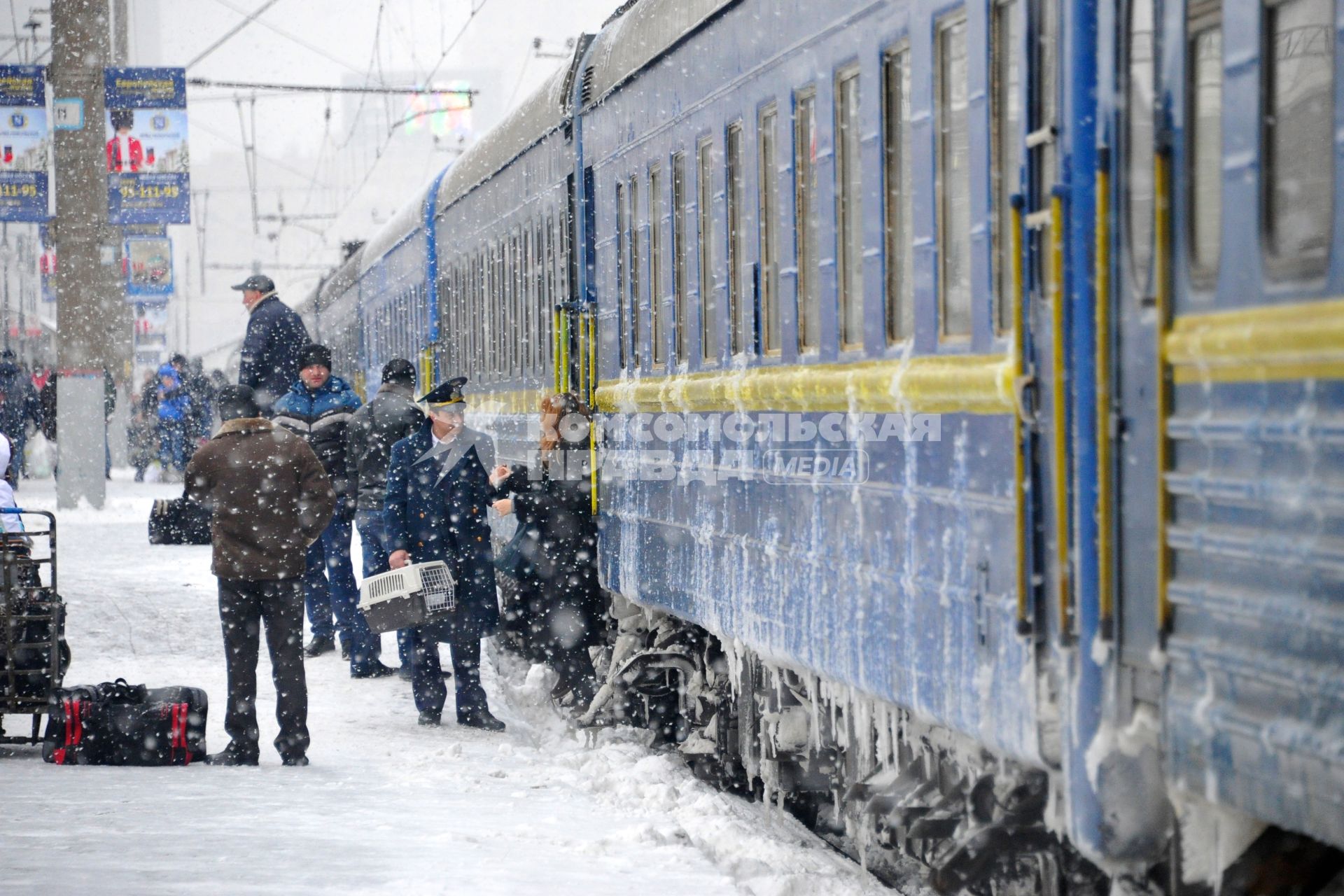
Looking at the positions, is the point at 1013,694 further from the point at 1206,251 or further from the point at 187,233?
the point at 187,233

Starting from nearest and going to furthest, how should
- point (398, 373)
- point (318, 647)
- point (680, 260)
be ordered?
1. point (680, 260)
2. point (398, 373)
3. point (318, 647)

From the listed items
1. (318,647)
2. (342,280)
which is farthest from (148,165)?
(318,647)

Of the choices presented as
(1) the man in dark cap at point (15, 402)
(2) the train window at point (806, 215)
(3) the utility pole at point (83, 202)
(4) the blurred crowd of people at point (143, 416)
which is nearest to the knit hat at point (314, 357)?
(2) the train window at point (806, 215)

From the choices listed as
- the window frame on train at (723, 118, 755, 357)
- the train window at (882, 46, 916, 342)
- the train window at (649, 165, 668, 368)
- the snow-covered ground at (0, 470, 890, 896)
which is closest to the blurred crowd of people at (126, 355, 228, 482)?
the snow-covered ground at (0, 470, 890, 896)

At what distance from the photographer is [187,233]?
138m

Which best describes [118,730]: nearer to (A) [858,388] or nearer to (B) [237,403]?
(B) [237,403]

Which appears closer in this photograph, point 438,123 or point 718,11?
point 718,11

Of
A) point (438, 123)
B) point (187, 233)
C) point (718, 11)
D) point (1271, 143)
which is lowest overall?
point (1271, 143)

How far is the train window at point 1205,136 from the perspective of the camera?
3.77 meters

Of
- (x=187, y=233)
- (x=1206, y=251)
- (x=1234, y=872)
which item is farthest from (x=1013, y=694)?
(x=187, y=233)

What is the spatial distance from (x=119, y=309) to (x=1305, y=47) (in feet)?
67.6

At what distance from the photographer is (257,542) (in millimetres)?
8172

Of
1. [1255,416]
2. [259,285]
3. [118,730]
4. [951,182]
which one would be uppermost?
[259,285]

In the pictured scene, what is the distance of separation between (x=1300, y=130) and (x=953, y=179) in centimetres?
167
